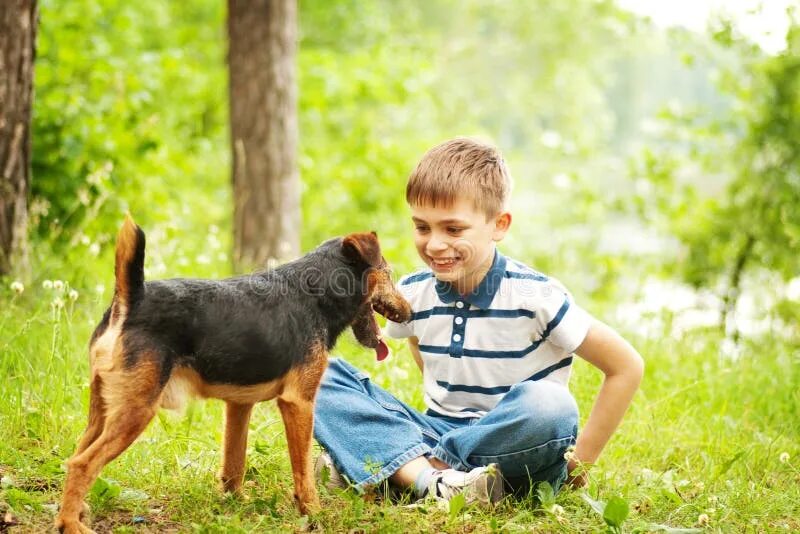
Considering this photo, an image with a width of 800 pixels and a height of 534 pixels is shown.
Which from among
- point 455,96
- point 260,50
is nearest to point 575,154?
point 260,50

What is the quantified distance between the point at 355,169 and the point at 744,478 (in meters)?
9.80

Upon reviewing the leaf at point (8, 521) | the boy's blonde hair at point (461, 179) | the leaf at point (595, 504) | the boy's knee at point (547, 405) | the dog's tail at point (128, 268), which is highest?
the boy's blonde hair at point (461, 179)

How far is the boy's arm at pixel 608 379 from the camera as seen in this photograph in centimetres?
346

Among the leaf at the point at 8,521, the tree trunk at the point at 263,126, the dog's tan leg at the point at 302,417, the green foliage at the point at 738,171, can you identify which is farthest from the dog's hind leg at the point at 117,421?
the green foliage at the point at 738,171

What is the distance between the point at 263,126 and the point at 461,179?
176 inches

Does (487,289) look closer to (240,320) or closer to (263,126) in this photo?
(240,320)

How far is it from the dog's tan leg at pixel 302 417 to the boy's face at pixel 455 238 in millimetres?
704

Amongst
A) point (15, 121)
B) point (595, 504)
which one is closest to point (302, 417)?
point (595, 504)

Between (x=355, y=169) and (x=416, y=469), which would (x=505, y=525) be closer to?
(x=416, y=469)

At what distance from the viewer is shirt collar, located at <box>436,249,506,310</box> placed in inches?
140

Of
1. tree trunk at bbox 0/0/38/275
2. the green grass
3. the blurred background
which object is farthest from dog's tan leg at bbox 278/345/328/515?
tree trunk at bbox 0/0/38/275

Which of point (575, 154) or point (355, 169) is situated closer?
point (575, 154)

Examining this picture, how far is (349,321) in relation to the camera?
10.6ft

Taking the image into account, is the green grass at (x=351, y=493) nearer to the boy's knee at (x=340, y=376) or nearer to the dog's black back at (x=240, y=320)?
the boy's knee at (x=340, y=376)
